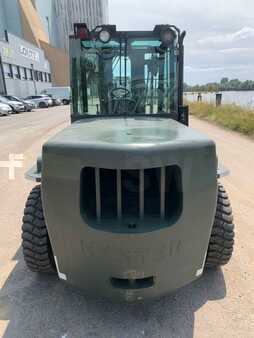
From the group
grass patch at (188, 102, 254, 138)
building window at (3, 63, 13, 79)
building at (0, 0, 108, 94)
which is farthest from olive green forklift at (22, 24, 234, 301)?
building window at (3, 63, 13, 79)

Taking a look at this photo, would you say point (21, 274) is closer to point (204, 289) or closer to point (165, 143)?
point (204, 289)

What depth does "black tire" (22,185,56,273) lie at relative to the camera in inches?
107

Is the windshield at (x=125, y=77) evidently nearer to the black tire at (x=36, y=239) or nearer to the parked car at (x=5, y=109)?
the black tire at (x=36, y=239)

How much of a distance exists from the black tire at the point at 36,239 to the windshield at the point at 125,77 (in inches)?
61.0

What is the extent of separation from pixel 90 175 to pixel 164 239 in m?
0.69

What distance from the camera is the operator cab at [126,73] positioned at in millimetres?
3617

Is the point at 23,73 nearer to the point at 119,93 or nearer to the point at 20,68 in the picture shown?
the point at 20,68

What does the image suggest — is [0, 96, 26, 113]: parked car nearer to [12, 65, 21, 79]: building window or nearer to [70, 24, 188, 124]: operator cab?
[12, 65, 21, 79]: building window

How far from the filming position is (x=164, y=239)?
2.04 m

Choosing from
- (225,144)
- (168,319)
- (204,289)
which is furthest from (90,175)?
(225,144)

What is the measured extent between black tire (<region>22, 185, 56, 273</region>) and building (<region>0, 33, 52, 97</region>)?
1404 inches

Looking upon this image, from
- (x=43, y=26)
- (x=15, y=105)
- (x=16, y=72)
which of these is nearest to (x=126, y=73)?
(x=15, y=105)

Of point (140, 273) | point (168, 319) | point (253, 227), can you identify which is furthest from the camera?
point (253, 227)

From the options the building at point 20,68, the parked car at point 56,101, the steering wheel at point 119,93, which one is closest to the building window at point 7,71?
the building at point 20,68
